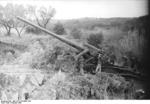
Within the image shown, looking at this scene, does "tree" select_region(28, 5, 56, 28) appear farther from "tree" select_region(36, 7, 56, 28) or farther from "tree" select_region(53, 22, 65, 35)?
"tree" select_region(53, 22, 65, 35)

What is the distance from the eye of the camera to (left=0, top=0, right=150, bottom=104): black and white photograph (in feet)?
8.18

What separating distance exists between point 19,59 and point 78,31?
1.20 m

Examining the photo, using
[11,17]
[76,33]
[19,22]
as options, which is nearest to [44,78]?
[76,33]

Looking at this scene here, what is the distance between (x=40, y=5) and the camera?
2.57 m

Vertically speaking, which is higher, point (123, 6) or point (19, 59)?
point (123, 6)

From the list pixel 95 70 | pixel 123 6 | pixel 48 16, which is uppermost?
pixel 123 6

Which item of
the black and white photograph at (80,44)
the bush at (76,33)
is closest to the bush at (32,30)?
the black and white photograph at (80,44)

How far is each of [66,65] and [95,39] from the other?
0.72 metres

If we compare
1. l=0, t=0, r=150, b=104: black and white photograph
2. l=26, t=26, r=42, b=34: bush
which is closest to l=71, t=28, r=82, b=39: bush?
l=0, t=0, r=150, b=104: black and white photograph

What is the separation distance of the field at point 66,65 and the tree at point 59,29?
0.25 ft

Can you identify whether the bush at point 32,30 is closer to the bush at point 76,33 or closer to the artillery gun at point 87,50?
the artillery gun at point 87,50

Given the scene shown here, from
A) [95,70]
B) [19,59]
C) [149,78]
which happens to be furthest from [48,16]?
[149,78]

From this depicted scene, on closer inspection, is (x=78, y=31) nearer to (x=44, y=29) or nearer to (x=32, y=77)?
(x=44, y=29)

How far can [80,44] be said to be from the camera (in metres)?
2.55
